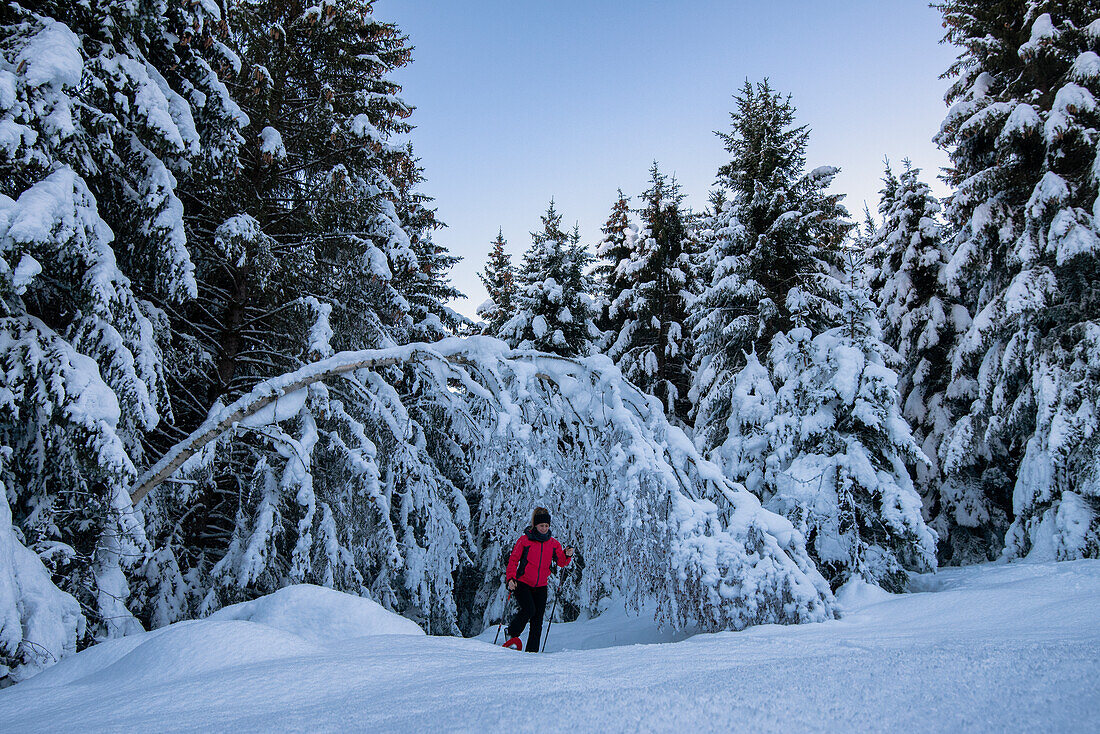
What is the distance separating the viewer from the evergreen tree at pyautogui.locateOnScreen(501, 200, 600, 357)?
1372 centimetres

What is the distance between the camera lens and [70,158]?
15.5 ft

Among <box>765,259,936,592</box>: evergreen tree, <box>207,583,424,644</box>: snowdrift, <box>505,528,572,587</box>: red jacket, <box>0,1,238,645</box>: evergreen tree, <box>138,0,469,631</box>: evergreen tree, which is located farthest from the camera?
<box>765,259,936,592</box>: evergreen tree

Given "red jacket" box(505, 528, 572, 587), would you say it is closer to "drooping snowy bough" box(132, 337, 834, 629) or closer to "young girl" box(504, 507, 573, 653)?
"young girl" box(504, 507, 573, 653)

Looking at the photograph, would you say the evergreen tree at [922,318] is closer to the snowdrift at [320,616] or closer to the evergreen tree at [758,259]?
the evergreen tree at [758,259]

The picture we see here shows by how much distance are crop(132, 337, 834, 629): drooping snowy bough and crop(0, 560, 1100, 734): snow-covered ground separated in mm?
730

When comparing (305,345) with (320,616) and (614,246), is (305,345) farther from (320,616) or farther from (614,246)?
(614,246)

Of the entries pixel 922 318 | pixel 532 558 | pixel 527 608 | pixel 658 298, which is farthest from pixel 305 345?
pixel 922 318

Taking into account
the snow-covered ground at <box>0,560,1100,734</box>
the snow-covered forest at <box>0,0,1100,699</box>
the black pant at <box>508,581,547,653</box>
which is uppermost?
the snow-covered forest at <box>0,0,1100,699</box>

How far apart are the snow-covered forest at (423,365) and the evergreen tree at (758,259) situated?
2.9 inches

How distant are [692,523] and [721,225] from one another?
1027 centimetres

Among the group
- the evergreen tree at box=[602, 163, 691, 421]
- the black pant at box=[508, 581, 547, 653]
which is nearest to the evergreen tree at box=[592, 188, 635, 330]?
the evergreen tree at box=[602, 163, 691, 421]

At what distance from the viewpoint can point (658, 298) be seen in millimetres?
16594

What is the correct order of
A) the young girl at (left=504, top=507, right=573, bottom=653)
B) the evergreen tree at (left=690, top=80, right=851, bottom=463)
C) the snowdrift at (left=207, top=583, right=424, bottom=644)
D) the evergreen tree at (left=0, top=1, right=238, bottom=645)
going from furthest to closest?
the evergreen tree at (left=690, top=80, right=851, bottom=463) < the young girl at (left=504, top=507, right=573, bottom=653) < the evergreen tree at (left=0, top=1, right=238, bottom=645) < the snowdrift at (left=207, top=583, right=424, bottom=644)

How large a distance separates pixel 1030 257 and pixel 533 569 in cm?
1094
